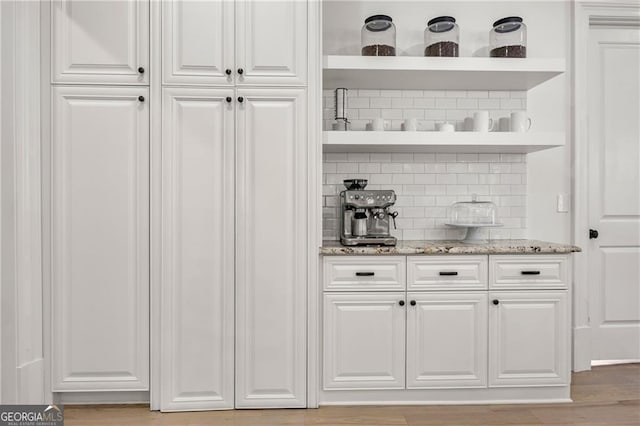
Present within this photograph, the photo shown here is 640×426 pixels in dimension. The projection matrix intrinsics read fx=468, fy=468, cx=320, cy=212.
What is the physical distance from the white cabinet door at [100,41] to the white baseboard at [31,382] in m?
1.50

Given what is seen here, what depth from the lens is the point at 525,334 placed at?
259 cm

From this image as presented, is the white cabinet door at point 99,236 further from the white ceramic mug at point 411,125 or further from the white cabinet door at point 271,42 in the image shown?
the white ceramic mug at point 411,125

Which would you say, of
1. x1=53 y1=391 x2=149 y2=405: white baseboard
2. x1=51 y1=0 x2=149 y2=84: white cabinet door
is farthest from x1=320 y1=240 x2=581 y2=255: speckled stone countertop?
x1=51 y1=0 x2=149 y2=84: white cabinet door

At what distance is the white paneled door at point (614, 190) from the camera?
3299mm

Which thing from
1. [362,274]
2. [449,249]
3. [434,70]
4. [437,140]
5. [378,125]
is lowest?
[362,274]

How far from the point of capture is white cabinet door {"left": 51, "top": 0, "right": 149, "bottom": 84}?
8.16 ft

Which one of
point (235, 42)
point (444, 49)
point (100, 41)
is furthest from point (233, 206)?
point (444, 49)

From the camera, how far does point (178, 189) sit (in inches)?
98.5

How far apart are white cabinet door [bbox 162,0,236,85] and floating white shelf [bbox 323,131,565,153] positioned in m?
0.72

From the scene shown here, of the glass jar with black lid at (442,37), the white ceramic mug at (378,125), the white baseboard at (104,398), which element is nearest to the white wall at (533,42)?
the glass jar with black lid at (442,37)

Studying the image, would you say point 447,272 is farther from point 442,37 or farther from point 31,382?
point 31,382

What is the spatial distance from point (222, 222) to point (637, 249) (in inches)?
114

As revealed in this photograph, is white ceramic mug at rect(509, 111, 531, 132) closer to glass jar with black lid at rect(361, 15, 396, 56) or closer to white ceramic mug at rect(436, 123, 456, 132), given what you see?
white ceramic mug at rect(436, 123, 456, 132)

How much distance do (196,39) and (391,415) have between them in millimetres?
2253
